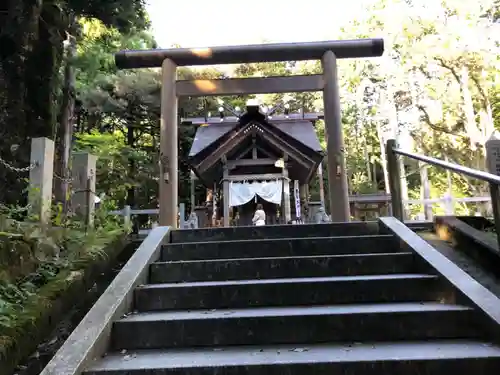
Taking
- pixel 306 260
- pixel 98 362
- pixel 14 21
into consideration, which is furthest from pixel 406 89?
pixel 98 362

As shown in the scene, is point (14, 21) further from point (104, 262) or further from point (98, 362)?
point (98, 362)

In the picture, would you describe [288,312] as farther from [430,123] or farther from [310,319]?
[430,123]

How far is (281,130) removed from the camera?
13.3 meters

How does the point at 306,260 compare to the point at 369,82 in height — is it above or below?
below

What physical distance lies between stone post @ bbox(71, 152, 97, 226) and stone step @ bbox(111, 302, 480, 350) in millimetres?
2208

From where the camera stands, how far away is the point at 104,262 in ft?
12.2

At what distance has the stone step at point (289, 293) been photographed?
9.82ft

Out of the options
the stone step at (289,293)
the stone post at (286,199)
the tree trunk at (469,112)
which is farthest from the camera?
the tree trunk at (469,112)

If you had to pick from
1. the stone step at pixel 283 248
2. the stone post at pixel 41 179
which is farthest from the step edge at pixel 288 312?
the stone post at pixel 41 179

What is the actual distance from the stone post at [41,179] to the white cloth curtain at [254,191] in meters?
9.55

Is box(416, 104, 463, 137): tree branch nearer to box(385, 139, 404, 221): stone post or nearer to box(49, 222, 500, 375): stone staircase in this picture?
box(385, 139, 404, 221): stone post

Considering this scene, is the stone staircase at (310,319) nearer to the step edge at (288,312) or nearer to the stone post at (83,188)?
the step edge at (288,312)

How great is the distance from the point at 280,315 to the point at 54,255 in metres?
2.07

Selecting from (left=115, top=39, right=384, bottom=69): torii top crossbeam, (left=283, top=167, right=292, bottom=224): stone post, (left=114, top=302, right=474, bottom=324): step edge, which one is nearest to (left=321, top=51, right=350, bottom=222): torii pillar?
(left=115, top=39, right=384, bottom=69): torii top crossbeam
